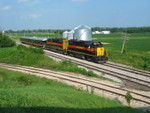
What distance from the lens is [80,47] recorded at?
96.0ft

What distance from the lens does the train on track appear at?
87.7 ft

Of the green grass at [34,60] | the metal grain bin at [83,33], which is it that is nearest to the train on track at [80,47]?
the metal grain bin at [83,33]

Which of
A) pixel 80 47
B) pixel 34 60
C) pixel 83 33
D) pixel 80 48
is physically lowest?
pixel 34 60

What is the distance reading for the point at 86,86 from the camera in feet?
50.2

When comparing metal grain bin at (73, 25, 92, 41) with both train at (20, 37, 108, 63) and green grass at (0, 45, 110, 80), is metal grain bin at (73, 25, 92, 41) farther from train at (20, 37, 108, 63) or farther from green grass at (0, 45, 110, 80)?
green grass at (0, 45, 110, 80)

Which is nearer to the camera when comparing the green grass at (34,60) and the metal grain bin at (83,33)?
the green grass at (34,60)

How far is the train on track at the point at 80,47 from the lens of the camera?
87.7ft

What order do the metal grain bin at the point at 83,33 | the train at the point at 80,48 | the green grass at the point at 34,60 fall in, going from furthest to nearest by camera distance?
1. the metal grain bin at the point at 83,33
2. the train at the point at 80,48
3. the green grass at the point at 34,60

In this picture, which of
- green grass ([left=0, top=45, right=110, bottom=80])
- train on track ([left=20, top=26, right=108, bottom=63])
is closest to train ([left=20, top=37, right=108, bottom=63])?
train on track ([left=20, top=26, right=108, bottom=63])

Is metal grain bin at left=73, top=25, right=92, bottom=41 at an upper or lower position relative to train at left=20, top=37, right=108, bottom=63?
upper

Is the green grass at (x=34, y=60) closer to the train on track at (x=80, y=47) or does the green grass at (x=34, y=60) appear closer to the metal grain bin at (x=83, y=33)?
the train on track at (x=80, y=47)

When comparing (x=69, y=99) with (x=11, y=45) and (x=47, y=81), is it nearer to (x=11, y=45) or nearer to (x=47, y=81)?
(x=47, y=81)

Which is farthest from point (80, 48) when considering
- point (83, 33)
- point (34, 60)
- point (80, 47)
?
point (83, 33)

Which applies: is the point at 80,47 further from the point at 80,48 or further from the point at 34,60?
the point at 34,60
